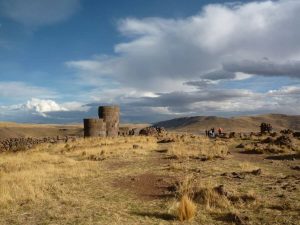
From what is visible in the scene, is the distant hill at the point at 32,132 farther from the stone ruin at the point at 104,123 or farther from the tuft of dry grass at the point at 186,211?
the tuft of dry grass at the point at 186,211

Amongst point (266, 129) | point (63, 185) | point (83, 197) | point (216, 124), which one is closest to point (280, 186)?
point (83, 197)

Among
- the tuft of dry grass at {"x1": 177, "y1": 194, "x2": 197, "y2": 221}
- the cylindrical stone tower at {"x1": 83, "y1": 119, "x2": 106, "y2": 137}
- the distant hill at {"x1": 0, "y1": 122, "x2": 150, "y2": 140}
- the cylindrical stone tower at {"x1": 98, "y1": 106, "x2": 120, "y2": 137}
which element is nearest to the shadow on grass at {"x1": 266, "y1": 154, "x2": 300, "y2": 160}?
the tuft of dry grass at {"x1": 177, "y1": 194, "x2": 197, "y2": 221}

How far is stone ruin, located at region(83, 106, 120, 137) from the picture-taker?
36.3 m

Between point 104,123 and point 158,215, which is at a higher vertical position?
point 104,123

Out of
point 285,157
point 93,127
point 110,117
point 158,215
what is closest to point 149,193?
point 158,215

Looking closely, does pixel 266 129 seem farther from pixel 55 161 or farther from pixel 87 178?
pixel 87 178

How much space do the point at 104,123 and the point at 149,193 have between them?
2495cm

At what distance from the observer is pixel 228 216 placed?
9844 millimetres

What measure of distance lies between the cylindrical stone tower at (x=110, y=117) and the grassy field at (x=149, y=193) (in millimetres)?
17772

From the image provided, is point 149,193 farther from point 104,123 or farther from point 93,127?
point 104,123

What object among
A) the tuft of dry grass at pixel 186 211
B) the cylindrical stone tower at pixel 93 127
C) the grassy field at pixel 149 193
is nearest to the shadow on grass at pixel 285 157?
the grassy field at pixel 149 193

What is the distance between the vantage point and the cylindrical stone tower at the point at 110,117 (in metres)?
38.1

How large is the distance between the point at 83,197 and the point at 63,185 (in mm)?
2088

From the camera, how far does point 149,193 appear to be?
12977mm
